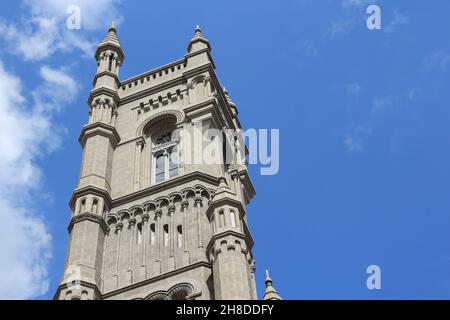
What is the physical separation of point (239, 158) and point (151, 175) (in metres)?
6.18

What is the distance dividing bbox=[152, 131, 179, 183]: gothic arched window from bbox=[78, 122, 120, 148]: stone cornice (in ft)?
6.19

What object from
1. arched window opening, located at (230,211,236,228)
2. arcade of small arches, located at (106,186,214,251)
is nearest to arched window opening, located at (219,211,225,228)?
arched window opening, located at (230,211,236,228)

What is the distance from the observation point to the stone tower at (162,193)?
26688 millimetres

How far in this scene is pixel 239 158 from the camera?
1508 inches

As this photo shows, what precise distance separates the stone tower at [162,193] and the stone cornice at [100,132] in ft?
0.17

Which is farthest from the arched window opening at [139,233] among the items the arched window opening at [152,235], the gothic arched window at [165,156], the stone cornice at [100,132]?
the stone cornice at [100,132]

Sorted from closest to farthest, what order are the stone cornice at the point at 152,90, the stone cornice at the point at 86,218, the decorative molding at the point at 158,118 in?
the stone cornice at the point at 86,218, the decorative molding at the point at 158,118, the stone cornice at the point at 152,90

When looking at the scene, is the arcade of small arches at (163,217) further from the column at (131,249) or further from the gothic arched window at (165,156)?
the gothic arched window at (165,156)

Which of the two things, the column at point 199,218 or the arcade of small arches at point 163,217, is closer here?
the column at point 199,218

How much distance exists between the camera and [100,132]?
35.1 m

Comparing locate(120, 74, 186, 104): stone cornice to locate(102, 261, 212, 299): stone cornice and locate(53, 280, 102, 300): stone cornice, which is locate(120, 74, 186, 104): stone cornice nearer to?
locate(102, 261, 212, 299): stone cornice

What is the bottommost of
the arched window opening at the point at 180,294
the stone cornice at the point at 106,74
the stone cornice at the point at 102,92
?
the arched window opening at the point at 180,294
